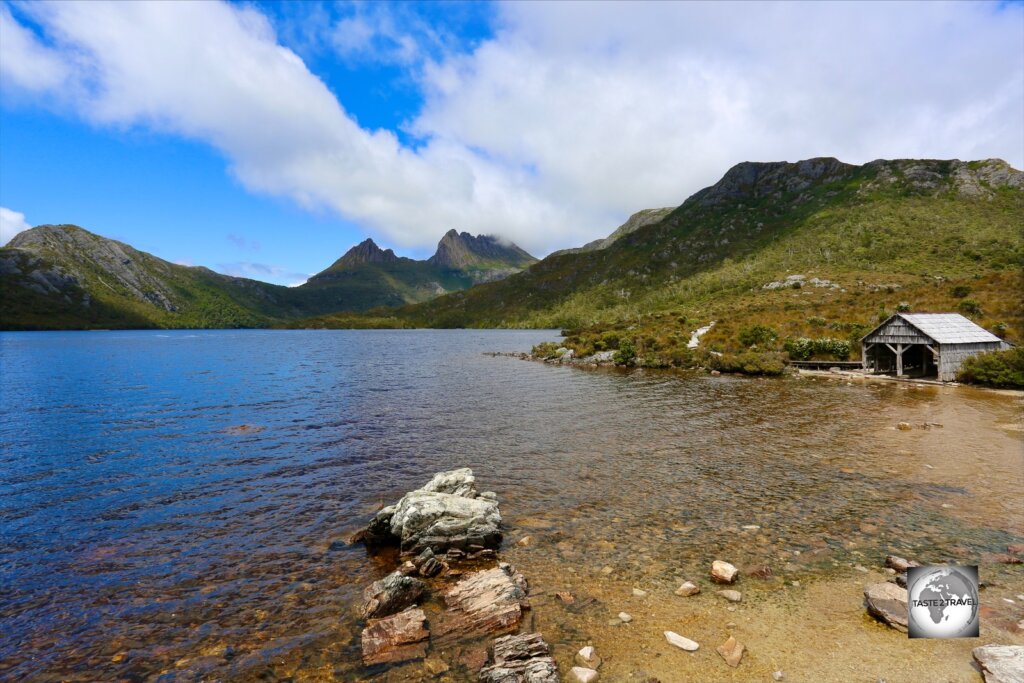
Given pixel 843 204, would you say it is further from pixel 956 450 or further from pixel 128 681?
pixel 128 681

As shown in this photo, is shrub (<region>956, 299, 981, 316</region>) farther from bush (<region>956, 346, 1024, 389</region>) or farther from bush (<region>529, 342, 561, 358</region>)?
bush (<region>529, 342, 561, 358</region>)

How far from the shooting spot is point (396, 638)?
10023mm

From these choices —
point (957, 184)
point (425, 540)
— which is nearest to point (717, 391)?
point (425, 540)

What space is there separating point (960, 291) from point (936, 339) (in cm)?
3158

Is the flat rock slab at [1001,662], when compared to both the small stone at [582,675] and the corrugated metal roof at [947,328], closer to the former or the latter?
the small stone at [582,675]

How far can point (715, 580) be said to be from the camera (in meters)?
11.9

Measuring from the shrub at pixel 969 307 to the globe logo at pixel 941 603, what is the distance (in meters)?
64.3

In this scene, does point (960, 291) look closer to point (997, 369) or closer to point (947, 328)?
point (947, 328)

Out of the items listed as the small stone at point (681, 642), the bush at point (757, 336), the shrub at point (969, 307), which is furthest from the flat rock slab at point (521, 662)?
the shrub at point (969, 307)

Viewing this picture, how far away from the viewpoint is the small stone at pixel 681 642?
30.8 feet

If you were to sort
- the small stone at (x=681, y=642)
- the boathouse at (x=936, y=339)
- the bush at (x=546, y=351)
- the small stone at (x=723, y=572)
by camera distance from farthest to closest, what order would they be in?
1. the bush at (x=546, y=351)
2. the boathouse at (x=936, y=339)
3. the small stone at (x=723, y=572)
4. the small stone at (x=681, y=642)

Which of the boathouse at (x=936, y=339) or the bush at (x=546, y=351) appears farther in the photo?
the bush at (x=546, y=351)

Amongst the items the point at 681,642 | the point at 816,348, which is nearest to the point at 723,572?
the point at 681,642

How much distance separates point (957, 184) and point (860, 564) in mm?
209928
